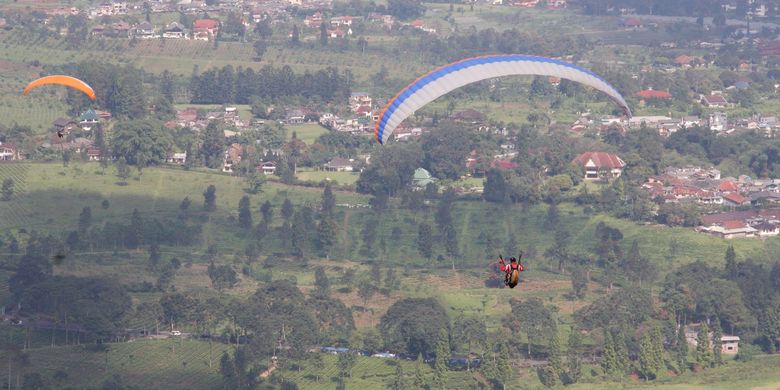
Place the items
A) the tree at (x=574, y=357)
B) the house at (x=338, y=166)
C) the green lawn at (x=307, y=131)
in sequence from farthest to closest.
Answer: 1. the green lawn at (x=307, y=131)
2. the house at (x=338, y=166)
3. the tree at (x=574, y=357)

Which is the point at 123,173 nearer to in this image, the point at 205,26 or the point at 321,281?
the point at 321,281

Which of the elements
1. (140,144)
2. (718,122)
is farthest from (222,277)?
(718,122)

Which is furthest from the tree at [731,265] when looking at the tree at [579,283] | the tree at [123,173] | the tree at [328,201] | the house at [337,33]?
the house at [337,33]

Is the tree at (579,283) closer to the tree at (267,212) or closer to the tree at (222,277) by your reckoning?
the tree at (222,277)

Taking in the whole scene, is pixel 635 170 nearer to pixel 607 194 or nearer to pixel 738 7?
pixel 607 194

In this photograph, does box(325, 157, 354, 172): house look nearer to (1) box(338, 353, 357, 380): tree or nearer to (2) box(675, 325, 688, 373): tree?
(2) box(675, 325, 688, 373): tree

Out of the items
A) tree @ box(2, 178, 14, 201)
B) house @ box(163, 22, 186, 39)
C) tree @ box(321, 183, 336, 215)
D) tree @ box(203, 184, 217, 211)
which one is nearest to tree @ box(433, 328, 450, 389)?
tree @ box(321, 183, 336, 215)
